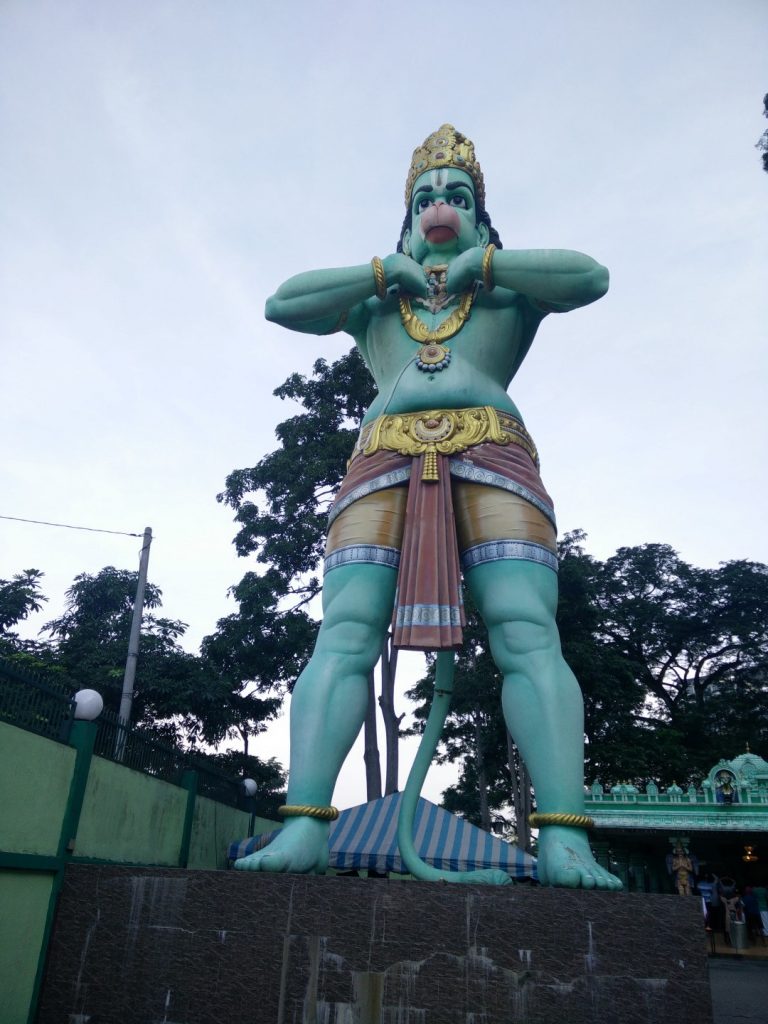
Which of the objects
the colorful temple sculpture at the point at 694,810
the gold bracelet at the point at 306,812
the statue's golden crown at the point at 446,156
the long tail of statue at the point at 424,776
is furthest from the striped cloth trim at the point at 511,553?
the colorful temple sculpture at the point at 694,810

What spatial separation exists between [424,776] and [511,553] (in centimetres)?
126

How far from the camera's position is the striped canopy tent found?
6.89 metres

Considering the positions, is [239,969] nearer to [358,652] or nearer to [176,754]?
[358,652]

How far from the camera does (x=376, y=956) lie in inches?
126

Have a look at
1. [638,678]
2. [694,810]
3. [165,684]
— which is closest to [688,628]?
[638,678]

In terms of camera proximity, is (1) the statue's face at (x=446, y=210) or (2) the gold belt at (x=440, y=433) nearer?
(2) the gold belt at (x=440, y=433)

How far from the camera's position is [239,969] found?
3270 mm

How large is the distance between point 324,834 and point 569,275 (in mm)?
3205

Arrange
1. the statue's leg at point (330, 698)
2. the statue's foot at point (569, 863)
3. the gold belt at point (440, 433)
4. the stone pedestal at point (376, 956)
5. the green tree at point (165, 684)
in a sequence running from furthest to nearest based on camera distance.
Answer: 1. the green tree at point (165, 684)
2. the gold belt at point (440, 433)
3. the statue's leg at point (330, 698)
4. the statue's foot at point (569, 863)
5. the stone pedestal at point (376, 956)

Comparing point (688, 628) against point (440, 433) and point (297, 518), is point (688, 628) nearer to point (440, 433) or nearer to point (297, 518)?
point (297, 518)

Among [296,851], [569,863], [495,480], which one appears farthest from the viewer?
[495,480]

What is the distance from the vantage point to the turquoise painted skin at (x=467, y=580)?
3838 millimetres

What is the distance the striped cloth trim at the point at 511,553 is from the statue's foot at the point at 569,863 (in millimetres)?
1309

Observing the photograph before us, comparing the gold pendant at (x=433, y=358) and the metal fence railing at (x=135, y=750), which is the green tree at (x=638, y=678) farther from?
the gold pendant at (x=433, y=358)
